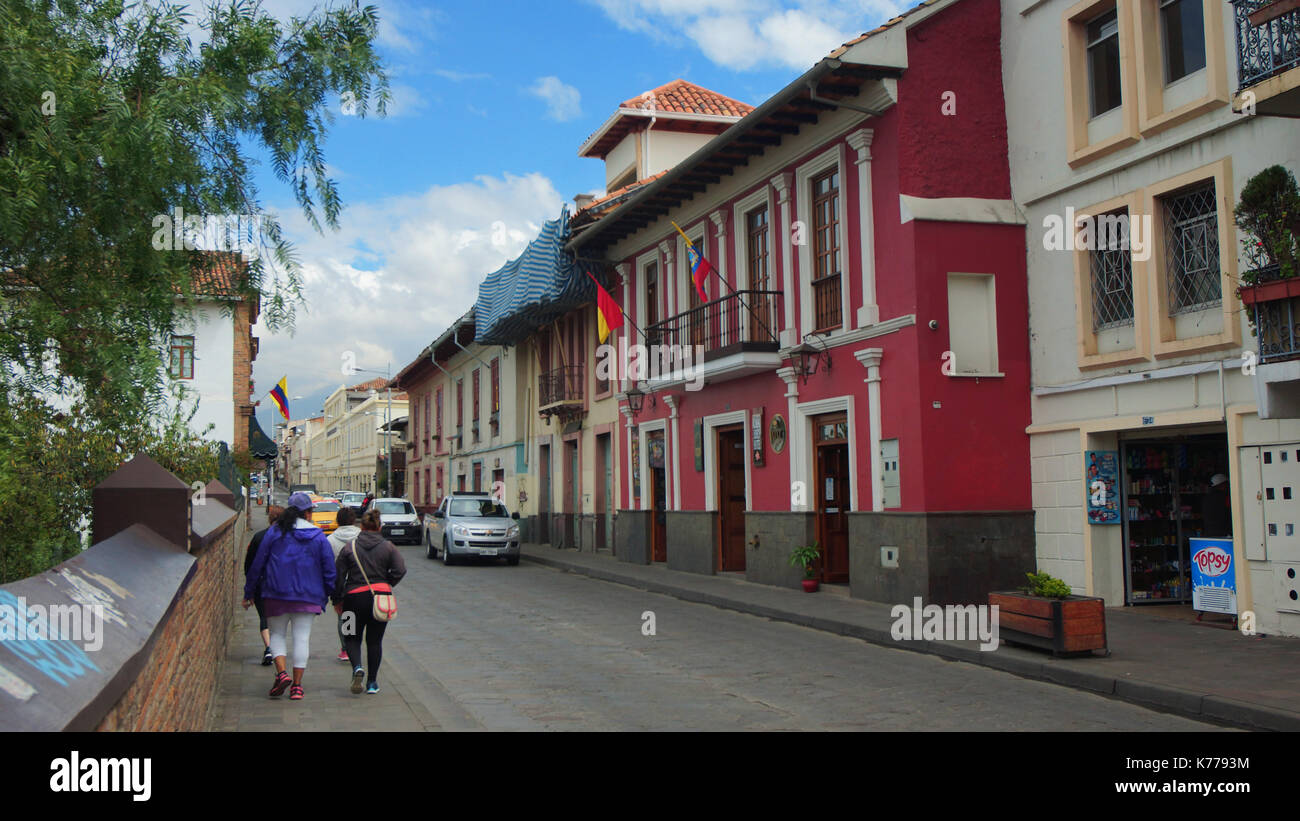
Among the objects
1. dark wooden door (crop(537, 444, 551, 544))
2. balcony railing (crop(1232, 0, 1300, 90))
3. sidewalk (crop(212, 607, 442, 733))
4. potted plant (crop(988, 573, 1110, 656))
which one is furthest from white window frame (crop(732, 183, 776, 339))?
dark wooden door (crop(537, 444, 551, 544))

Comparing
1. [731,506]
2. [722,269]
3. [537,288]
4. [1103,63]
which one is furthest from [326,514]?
[1103,63]

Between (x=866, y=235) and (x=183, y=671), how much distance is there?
39.6ft

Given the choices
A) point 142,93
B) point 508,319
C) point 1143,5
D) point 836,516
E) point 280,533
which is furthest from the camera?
point 508,319

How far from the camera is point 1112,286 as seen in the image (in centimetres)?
1345

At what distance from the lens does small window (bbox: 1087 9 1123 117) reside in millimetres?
13523

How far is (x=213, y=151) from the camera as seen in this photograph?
22.5 ft

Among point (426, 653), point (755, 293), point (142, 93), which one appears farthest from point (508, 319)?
point (142, 93)

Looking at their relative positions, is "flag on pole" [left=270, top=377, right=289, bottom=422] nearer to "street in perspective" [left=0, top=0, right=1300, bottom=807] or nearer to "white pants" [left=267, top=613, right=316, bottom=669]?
"street in perspective" [left=0, top=0, right=1300, bottom=807]

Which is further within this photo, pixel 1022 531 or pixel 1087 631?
pixel 1022 531

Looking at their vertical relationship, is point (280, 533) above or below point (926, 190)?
below

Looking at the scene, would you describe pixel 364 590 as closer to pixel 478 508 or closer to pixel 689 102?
pixel 478 508

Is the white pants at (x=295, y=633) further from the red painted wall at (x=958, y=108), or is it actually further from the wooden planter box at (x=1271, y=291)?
the red painted wall at (x=958, y=108)

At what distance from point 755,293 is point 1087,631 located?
889 cm
